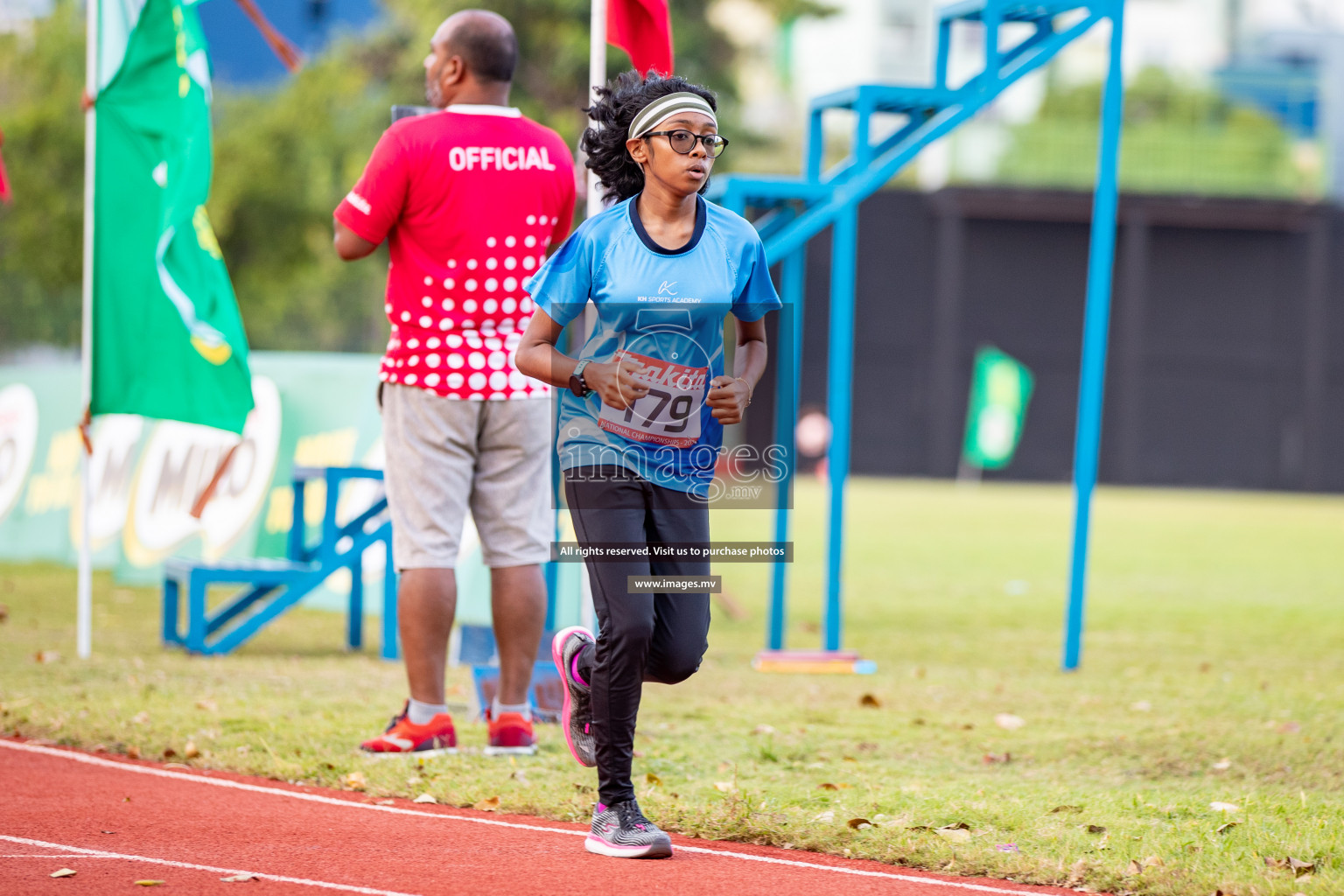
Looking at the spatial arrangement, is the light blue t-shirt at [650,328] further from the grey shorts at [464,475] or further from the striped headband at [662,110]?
the grey shorts at [464,475]

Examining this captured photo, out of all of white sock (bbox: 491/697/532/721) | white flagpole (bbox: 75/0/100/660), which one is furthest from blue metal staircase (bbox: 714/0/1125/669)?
white flagpole (bbox: 75/0/100/660)

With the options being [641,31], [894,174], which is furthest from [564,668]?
[894,174]

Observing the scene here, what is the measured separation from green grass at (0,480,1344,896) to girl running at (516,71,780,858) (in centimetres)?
60

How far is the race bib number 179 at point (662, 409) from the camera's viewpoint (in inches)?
161

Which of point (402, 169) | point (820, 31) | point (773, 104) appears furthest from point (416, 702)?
point (820, 31)

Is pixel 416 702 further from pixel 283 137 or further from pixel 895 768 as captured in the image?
pixel 283 137

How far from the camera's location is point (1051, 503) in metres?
24.9

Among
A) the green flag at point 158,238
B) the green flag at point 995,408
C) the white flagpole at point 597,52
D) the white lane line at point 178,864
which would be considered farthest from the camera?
the green flag at point 995,408

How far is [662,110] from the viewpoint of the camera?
4262mm

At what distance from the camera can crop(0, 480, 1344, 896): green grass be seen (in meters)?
4.43

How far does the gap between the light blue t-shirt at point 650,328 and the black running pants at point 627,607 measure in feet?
0.18

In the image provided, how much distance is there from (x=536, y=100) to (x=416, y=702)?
22.0 metres

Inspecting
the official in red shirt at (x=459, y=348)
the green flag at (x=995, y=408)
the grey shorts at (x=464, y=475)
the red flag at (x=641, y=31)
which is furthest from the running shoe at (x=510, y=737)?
the green flag at (x=995, y=408)

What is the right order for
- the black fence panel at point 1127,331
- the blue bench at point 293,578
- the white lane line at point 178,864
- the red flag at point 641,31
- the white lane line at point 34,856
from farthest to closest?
the black fence panel at point 1127,331
the blue bench at point 293,578
the red flag at point 641,31
the white lane line at point 34,856
the white lane line at point 178,864
